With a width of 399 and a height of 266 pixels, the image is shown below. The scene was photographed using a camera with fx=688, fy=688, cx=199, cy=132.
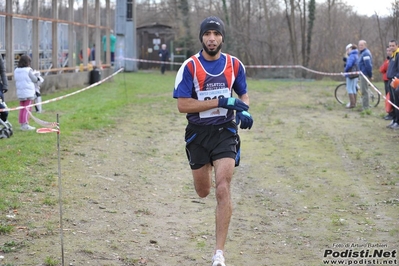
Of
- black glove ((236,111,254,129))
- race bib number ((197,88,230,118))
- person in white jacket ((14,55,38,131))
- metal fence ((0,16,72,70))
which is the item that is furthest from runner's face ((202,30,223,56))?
metal fence ((0,16,72,70))

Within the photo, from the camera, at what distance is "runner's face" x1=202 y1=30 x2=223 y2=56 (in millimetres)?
6289

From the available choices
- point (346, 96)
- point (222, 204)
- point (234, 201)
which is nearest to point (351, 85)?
point (346, 96)

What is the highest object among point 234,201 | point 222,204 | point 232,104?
point 232,104

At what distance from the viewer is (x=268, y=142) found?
46.0ft

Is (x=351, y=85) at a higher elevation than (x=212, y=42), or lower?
lower

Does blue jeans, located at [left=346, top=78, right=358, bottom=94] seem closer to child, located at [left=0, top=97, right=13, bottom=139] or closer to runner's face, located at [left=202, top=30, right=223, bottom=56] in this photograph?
child, located at [left=0, top=97, right=13, bottom=139]

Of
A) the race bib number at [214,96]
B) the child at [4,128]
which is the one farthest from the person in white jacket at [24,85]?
the race bib number at [214,96]

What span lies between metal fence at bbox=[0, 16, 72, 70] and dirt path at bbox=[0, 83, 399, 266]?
29.0ft

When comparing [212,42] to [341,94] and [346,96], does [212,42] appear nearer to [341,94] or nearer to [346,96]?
[341,94]

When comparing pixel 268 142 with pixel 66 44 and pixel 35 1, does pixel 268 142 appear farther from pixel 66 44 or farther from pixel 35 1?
pixel 66 44

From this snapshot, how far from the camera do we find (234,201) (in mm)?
8953

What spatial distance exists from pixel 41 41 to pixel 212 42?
19.8 meters

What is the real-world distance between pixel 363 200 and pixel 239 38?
30.4 meters

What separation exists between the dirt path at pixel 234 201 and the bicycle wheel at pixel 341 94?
23.5 ft
